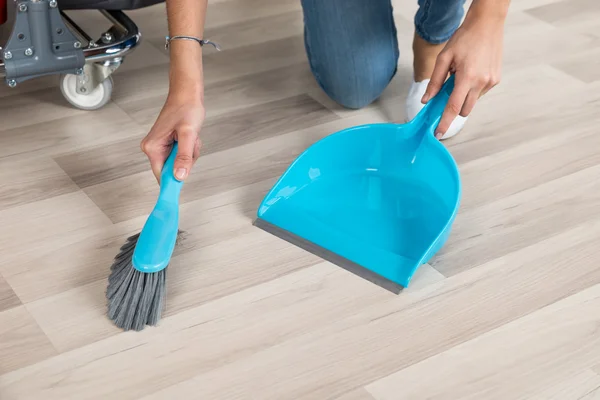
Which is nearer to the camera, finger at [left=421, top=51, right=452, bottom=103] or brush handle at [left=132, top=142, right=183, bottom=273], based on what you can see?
brush handle at [left=132, top=142, right=183, bottom=273]

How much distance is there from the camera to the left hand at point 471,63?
3.64 feet

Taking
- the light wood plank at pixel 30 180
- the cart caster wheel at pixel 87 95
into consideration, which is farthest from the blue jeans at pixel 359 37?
the light wood plank at pixel 30 180

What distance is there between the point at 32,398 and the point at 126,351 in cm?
12

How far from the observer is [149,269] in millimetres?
988

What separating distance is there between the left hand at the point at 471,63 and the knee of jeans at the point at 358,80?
1.18 ft

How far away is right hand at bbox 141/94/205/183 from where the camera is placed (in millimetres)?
968

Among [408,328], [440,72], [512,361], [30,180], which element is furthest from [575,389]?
[30,180]

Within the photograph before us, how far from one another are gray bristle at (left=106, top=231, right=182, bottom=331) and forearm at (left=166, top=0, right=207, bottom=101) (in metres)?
0.23

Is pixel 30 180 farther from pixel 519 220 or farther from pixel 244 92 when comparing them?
pixel 519 220

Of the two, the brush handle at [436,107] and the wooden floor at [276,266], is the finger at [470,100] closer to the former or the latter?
the brush handle at [436,107]

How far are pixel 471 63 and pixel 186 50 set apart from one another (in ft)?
1.23

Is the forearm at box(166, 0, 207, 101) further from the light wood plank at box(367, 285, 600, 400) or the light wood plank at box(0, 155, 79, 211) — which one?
the light wood plank at box(367, 285, 600, 400)

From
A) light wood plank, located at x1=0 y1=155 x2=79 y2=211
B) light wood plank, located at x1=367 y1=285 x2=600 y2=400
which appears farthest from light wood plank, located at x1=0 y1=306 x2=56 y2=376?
light wood plank, located at x1=367 y1=285 x2=600 y2=400

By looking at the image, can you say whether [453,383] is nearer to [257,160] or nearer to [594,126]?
[257,160]
